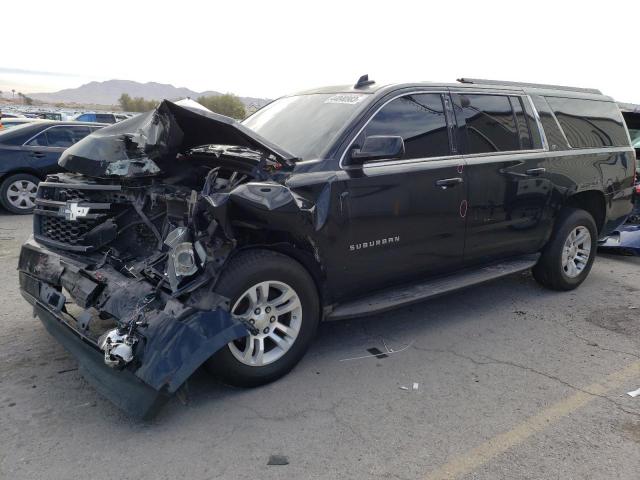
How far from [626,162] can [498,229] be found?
2408mm

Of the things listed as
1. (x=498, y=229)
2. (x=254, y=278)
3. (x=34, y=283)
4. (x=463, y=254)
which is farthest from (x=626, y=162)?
(x=34, y=283)

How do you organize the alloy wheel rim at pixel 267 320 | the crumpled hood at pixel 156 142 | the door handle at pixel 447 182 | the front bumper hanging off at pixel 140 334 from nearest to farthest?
the front bumper hanging off at pixel 140 334 < the alloy wheel rim at pixel 267 320 < the crumpled hood at pixel 156 142 < the door handle at pixel 447 182

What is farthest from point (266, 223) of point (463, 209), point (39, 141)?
point (39, 141)

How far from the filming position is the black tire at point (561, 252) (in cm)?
542

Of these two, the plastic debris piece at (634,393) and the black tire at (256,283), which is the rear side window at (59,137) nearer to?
the black tire at (256,283)

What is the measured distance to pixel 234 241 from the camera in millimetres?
3273

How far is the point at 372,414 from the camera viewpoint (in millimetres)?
3234

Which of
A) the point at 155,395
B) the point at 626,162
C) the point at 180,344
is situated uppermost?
the point at 626,162

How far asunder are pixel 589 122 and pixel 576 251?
1427mm

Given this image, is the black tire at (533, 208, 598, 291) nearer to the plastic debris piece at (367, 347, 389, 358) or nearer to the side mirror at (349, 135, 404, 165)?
the plastic debris piece at (367, 347, 389, 358)

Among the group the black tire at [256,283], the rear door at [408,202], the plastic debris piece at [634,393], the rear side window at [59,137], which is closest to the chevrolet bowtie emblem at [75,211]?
the black tire at [256,283]

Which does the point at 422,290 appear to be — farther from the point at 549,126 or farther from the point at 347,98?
the point at 549,126

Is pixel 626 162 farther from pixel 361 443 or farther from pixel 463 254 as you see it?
pixel 361 443

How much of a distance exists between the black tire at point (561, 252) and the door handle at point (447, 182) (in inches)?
69.7
